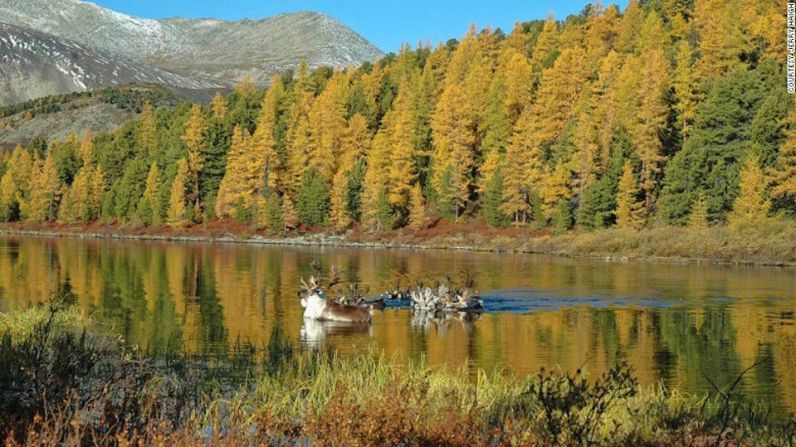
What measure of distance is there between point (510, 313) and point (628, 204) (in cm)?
4913

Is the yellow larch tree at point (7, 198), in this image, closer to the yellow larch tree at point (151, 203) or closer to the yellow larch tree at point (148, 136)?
the yellow larch tree at point (148, 136)

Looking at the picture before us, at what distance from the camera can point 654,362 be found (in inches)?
872

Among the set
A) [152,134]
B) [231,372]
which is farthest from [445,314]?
[152,134]

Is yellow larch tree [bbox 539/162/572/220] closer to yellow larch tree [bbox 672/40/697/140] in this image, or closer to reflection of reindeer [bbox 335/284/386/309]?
yellow larch tree [bbox 672/40/697/140]

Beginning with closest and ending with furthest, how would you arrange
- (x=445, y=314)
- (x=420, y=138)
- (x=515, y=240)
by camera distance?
(x=445, y=314) → (x=515, y=240) → (x=420, y=138)

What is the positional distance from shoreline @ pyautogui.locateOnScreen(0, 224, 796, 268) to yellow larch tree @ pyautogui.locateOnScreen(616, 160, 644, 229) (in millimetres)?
6420

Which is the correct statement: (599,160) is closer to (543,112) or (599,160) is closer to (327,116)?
(543,112)

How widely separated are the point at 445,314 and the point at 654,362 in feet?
36.4

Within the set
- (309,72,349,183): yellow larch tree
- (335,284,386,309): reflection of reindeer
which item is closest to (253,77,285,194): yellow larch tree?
(309,72,349,183): yellow larch tree

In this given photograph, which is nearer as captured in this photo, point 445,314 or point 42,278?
point 445,314

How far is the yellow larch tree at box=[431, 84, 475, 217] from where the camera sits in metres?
92.4

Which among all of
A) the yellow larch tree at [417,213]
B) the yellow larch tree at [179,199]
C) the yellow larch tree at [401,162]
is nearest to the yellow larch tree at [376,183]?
the yellow larch tree at [401,162]

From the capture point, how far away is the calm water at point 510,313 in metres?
22.1

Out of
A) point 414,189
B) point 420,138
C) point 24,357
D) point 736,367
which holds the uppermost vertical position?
point 420,138
